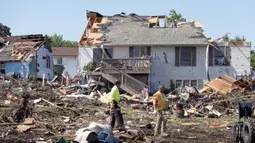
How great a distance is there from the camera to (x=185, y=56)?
32.6 m

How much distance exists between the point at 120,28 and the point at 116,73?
6.30 m

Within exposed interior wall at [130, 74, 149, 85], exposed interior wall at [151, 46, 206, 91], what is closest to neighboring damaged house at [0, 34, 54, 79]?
exposed interior wall at [130, 74, 149, 85]

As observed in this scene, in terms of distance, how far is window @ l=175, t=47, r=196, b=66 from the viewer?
106 feet

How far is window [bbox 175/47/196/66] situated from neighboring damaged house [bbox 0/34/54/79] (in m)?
12.0

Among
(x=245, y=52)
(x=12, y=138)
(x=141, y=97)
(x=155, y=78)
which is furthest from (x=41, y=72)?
(x=12, y=138)

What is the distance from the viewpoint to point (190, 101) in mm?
23344

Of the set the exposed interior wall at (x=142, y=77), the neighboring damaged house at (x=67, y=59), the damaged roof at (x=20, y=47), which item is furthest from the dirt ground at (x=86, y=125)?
the neighboring damaged house at (x=67, y=59)

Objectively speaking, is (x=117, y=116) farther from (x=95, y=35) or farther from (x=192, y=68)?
(x=95, y=35)

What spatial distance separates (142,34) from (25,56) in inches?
427

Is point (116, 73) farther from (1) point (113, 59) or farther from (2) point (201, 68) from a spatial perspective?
(2) point (201, 68)

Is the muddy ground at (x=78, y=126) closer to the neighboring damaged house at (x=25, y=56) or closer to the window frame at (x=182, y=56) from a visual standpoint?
the window frame at (x=182, y=56)

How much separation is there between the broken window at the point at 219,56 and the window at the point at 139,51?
16.1 feet

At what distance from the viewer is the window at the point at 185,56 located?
32406 mm

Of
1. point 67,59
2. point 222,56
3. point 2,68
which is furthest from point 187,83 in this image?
point 67,59
